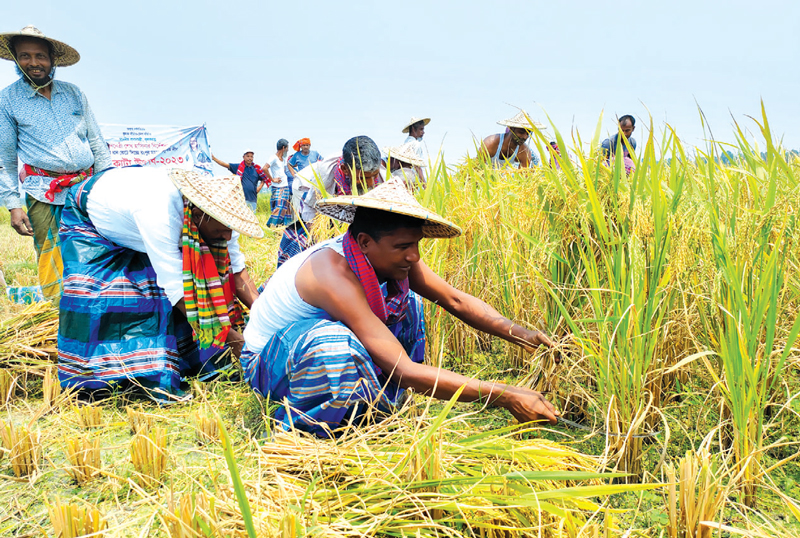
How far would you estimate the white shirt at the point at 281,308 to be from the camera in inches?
81.0

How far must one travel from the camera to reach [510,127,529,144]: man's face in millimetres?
4436

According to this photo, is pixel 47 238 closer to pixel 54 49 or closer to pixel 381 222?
pixel 54 49

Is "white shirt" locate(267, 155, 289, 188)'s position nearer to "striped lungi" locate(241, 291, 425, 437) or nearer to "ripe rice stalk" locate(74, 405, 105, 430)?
"ripe rice stalk" locate(74, 405, 105, 430)

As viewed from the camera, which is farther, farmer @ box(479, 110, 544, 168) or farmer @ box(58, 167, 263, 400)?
farmer @ box(479, 110, 544, 168)

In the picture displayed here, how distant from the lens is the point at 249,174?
10.2 m

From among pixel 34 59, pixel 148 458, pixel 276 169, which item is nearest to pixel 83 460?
pixel 148 458

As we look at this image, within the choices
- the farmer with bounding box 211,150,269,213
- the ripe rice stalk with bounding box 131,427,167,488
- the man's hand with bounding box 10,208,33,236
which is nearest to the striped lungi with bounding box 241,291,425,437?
the ripe rice stalk with bounding box 131,427,167,488

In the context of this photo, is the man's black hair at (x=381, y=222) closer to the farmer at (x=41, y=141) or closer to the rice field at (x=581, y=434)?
the rice field at (x=581, y=434)

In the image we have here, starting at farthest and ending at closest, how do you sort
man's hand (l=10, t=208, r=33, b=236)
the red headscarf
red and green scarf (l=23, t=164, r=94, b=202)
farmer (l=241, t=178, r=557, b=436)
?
1. the red headscarf
2. man's hand (l=10, t=208, r=33, b=236)
3. red and green scarf (l=23, t=164, r=94, b=202)
4. farmer (l=241, t=178, r=557, b=436)

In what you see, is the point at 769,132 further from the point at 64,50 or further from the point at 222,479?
the point at 64,50

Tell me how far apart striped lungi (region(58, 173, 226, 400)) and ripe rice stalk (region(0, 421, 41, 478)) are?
591mm

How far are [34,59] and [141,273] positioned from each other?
1561 mm

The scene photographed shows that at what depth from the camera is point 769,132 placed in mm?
1766

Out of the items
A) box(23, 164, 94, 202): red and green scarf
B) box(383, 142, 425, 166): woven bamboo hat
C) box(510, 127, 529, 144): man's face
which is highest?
box(510, 127, 529, 144): man's face
